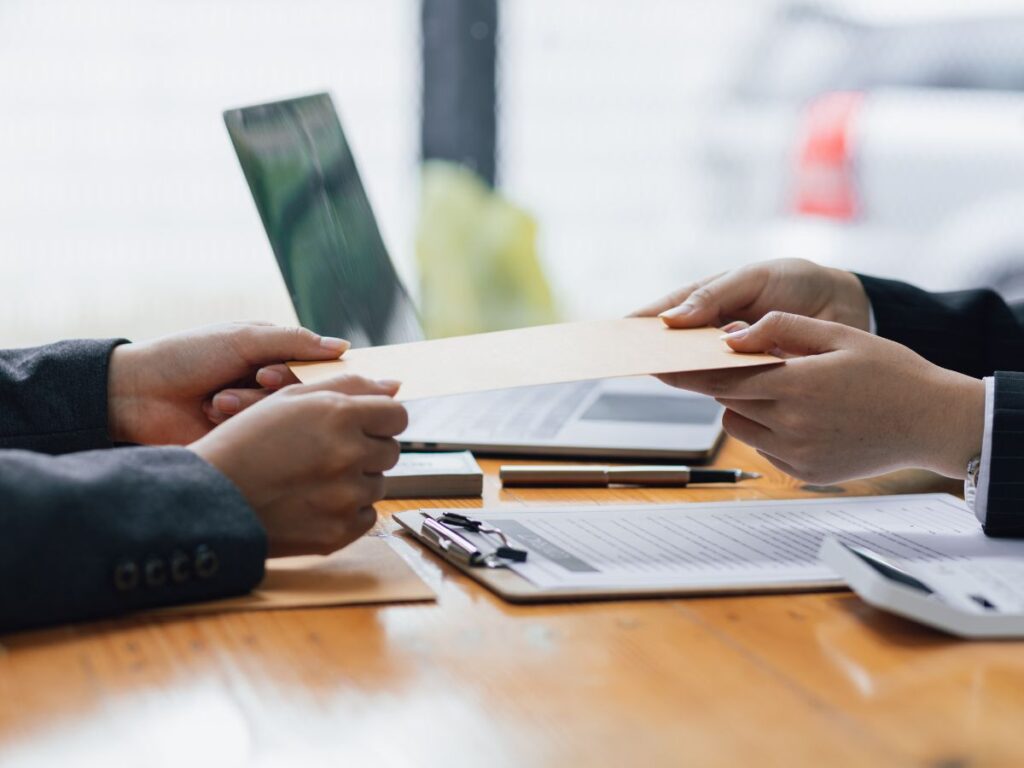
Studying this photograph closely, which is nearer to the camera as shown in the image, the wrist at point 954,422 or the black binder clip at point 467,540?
the black binder clip at point 467,540

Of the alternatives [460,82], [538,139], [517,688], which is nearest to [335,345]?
[517,688]

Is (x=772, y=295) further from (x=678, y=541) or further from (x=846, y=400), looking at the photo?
(x=678, y=541)

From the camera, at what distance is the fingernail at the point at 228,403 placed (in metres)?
1.05

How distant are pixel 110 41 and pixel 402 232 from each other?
74 cm

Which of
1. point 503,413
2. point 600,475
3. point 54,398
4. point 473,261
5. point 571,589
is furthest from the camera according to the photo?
point 473,261

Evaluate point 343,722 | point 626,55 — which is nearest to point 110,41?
point 626,55

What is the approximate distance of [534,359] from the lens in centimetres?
95

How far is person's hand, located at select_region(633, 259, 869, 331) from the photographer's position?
1212 mm

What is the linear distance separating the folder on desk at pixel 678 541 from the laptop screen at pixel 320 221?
291 millimetres

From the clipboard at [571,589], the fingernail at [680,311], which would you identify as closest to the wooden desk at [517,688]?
the clipboard at [571,589]

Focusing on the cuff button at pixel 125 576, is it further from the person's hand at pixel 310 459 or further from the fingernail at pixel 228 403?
the fingernail at pixel 228 403

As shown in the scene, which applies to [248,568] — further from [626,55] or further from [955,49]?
[955,49]

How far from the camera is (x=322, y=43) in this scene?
2.62m

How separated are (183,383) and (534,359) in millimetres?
328
